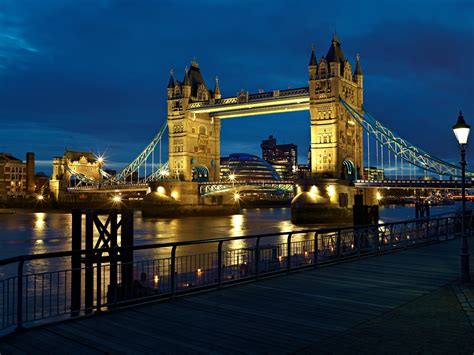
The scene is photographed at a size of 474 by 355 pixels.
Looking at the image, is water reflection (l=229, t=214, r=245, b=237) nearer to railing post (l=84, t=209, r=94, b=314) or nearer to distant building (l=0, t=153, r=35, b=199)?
railing post (l=84, t=209, r=94, b=314)

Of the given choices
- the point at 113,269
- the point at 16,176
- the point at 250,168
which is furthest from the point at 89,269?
the point at 16,176

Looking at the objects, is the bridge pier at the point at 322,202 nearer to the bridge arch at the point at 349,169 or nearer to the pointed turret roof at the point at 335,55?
the bridge arch at the point at 349,169

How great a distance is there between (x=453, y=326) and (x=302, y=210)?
53.6 meters

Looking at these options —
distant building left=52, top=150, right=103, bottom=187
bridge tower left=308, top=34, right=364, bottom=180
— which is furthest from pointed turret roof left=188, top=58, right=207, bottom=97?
distant building left=52, top=150, right=103, bottom=187

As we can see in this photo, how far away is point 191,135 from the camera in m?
85.7

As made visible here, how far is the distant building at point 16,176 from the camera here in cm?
13112

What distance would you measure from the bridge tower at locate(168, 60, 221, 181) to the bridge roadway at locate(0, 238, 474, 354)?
7414cm

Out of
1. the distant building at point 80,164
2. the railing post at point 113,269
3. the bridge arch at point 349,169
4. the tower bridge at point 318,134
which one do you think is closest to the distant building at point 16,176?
the distant building at point 80,164

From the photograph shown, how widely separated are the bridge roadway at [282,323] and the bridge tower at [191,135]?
74.1m

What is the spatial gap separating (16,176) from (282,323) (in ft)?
479

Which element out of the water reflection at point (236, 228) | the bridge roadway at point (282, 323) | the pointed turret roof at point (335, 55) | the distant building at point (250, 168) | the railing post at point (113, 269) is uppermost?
the pointed turret roof at point (335, 55)

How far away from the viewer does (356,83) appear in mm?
73875

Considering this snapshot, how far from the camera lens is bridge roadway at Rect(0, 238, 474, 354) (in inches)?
257

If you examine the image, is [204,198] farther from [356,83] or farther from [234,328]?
[234,328]
